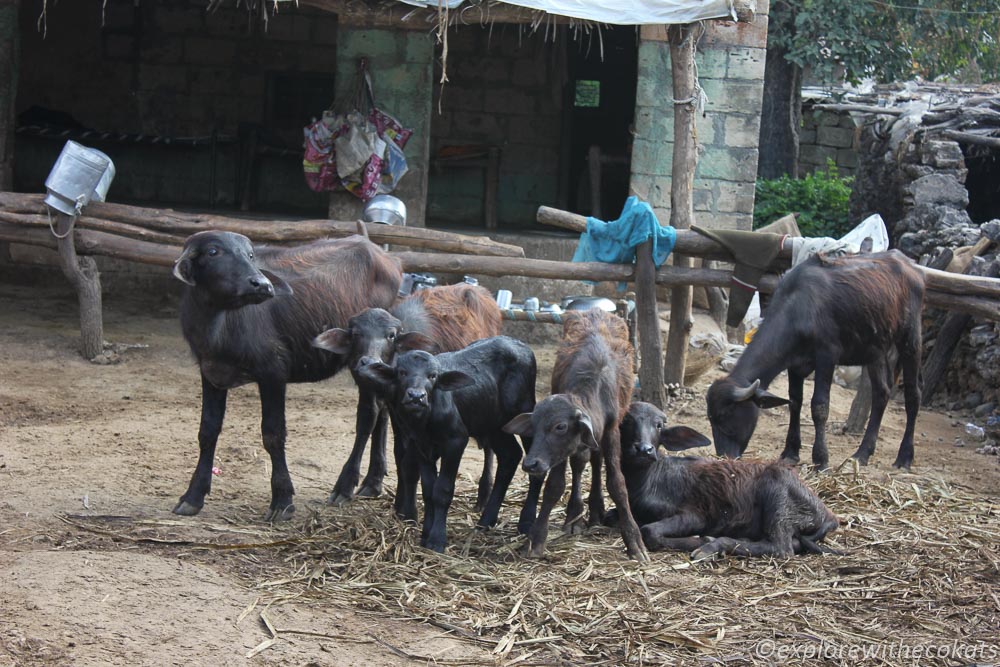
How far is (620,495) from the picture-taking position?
592cm

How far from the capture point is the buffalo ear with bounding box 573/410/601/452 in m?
5.49

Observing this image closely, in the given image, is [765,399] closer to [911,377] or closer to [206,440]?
[911,377]

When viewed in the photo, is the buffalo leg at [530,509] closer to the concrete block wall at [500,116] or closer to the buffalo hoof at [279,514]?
the buffalo hoof at [279,514]

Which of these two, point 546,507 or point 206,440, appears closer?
point 546,507

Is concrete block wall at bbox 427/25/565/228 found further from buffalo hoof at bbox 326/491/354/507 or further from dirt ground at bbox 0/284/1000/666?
buffalo hoof at bbox 326/491/354/507

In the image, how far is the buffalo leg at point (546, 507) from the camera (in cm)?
586

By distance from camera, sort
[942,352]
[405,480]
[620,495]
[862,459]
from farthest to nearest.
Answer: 1. [942,352]
2. [862,459]
3. [405,480]
4. [620,495]

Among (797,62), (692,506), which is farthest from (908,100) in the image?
(692,506)

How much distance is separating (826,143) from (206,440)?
1898 centimetres

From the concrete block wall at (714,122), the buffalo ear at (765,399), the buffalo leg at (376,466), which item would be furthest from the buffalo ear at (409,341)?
the concrete block wall at (714,122)

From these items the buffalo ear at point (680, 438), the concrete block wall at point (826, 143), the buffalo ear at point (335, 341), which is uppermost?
the concrete block wall at point (826, 143)

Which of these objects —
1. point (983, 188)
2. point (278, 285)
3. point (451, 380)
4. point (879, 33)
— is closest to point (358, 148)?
point (278, 285)

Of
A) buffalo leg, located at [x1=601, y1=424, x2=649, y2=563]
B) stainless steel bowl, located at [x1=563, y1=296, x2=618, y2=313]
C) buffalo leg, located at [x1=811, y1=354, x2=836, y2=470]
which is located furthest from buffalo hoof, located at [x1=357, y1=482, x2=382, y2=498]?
stainless steel bowl, located at [x1=563, y1=296, x2=618, y2=313]

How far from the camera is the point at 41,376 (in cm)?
937
